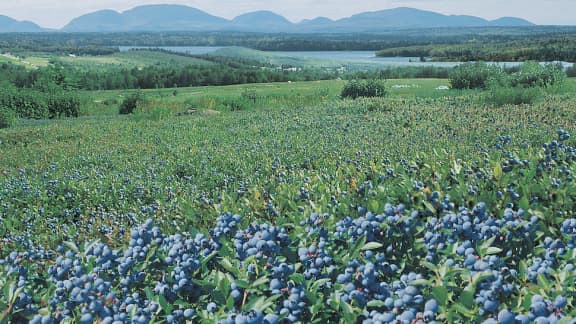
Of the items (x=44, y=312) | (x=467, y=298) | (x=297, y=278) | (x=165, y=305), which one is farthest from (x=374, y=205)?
(x=44, y=312)

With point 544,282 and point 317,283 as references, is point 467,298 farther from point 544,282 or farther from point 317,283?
point 317,283

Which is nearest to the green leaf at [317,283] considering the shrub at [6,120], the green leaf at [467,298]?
the green leaf at [467,298]

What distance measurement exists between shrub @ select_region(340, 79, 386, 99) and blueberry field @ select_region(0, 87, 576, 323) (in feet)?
36.7

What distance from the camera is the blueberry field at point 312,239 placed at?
2.31 m

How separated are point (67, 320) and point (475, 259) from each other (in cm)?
194

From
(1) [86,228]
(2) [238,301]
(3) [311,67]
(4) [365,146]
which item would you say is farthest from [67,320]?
(3) [311,67]

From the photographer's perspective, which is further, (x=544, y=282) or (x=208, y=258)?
(x=208, y=258)

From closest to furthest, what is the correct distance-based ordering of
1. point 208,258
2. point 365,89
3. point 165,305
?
point 165,305 → point 208,258 → point 365,89

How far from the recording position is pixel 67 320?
2.53 metres

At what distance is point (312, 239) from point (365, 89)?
1599 centimetres

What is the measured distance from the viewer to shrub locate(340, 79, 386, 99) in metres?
18.4

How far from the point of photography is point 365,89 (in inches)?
727

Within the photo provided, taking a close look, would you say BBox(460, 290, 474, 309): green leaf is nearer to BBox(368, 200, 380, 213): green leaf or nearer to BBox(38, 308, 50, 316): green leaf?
BBox(368, 200, 380, 213): green leaf

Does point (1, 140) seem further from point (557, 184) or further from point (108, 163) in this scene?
point (557, 184)
